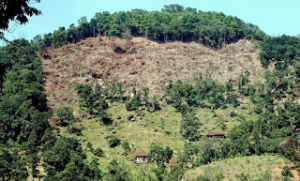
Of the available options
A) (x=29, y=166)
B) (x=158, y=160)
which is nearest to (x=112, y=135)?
(x=158, y=160)

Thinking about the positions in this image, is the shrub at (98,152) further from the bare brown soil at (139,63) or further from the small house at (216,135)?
the bare brown soil at (139,63)

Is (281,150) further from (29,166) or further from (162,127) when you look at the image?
(29,166)

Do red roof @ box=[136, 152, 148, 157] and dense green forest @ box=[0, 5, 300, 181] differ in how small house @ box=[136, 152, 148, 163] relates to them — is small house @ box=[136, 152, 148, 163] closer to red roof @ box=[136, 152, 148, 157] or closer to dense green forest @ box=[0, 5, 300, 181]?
red roof @ box=[136, 152, 148, 157]

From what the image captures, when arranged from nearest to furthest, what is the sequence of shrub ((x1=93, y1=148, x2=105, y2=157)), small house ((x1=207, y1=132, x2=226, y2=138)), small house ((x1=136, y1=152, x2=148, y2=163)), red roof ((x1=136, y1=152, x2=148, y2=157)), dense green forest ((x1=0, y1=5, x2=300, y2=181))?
dense green forest ((x1=0, y1=5, x2=300, y2=181)) → shrub ((x1=93, y1=148, x2=105, y2=157)) → small house ((x1=136, y1=152, x2=148, y2=163)) → red roof ((x1=136, y1=152, x2=148, y2=157)) → small house ((x1=207, y1=132, x2=226, y2=138))

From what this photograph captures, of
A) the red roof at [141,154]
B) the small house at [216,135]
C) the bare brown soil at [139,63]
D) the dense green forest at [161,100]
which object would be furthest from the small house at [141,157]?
the bare brown soil at [139,63]

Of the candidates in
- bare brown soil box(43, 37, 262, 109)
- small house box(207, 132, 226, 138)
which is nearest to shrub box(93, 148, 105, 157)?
small house box(207, 132, 226, 138)

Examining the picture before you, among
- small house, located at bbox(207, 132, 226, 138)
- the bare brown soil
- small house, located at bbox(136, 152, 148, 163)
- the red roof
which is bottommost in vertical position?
small house, located at bbox(136, 152, 148, 163)

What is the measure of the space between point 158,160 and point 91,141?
1500 centimetres

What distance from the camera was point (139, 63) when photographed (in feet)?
416

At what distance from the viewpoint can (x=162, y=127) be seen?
101m

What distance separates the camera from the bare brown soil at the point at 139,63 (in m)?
120

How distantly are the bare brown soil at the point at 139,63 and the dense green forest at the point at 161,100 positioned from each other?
10.3 ft

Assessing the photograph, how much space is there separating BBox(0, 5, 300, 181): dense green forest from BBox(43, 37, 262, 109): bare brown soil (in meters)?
3.13

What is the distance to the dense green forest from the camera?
78.1 meters
